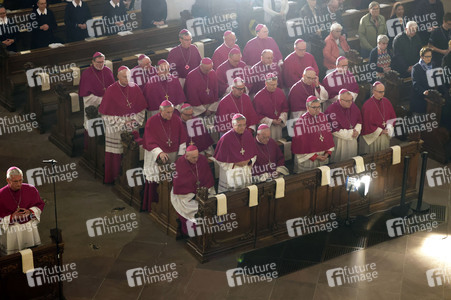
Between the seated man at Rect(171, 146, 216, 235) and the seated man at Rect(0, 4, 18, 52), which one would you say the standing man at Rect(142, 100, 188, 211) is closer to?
the seated man at Rect(171, 146, 216, 235)

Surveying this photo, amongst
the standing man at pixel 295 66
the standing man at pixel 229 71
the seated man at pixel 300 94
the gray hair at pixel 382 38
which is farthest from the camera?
the gray hair at pixel 382 38

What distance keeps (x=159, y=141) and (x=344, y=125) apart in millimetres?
2823

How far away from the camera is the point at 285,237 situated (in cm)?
1224

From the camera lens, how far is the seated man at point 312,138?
1256cm

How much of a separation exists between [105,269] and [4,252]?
134cm

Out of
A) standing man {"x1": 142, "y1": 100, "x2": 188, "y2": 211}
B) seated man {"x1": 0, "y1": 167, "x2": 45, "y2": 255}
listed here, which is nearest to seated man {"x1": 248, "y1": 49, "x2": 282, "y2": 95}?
standing man {"x1": 142, "y1": 100, "x2": 188, "y2": 211}

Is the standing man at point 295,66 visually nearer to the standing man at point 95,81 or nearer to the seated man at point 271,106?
the seated man at point 271,106

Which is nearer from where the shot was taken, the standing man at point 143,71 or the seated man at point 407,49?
the standing man at point 143,71

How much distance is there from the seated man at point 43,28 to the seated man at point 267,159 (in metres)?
5.51

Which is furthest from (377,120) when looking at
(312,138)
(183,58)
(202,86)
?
(183,58)

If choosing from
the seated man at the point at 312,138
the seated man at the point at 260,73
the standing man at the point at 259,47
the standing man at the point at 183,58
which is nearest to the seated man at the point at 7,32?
the standing man at the point at 183,58

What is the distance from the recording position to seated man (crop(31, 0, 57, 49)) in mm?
15852

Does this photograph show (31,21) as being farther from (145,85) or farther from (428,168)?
(428,168)

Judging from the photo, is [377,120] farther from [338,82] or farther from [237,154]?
[237,154]
